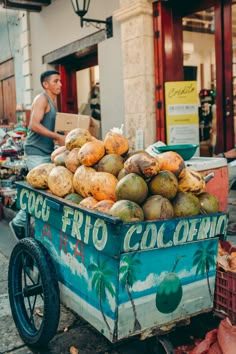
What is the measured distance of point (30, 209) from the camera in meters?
3.10

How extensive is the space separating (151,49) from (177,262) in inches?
197

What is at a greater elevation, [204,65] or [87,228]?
[204,65]

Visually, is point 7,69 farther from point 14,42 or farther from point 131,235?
point 131,235

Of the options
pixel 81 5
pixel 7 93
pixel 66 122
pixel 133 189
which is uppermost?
pixel 81 5

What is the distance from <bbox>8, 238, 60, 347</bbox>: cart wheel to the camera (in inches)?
104

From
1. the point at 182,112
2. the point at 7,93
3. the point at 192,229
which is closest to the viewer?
the point at 192,229

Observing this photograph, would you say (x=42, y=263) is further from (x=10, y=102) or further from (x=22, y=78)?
(x=10, y=102)

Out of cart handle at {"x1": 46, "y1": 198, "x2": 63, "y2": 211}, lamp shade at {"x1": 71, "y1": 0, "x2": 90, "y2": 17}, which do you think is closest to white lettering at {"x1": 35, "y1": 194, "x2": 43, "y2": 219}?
cart handle at {"x1": 46, "y1": 198, "x2": 63, "y2": 211}

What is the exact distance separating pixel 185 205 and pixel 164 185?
157 millimetres

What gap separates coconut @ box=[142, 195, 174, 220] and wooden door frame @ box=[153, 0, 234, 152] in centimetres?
429

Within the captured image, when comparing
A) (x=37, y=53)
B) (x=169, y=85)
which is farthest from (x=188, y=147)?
(x=37, y=53)

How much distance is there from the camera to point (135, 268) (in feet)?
7.26

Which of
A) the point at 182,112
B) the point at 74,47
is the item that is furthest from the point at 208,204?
the point at 74,47

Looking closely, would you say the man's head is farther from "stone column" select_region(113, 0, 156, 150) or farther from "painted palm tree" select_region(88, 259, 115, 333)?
"painted palm tree" select_region(88, 259, 115, 333)
